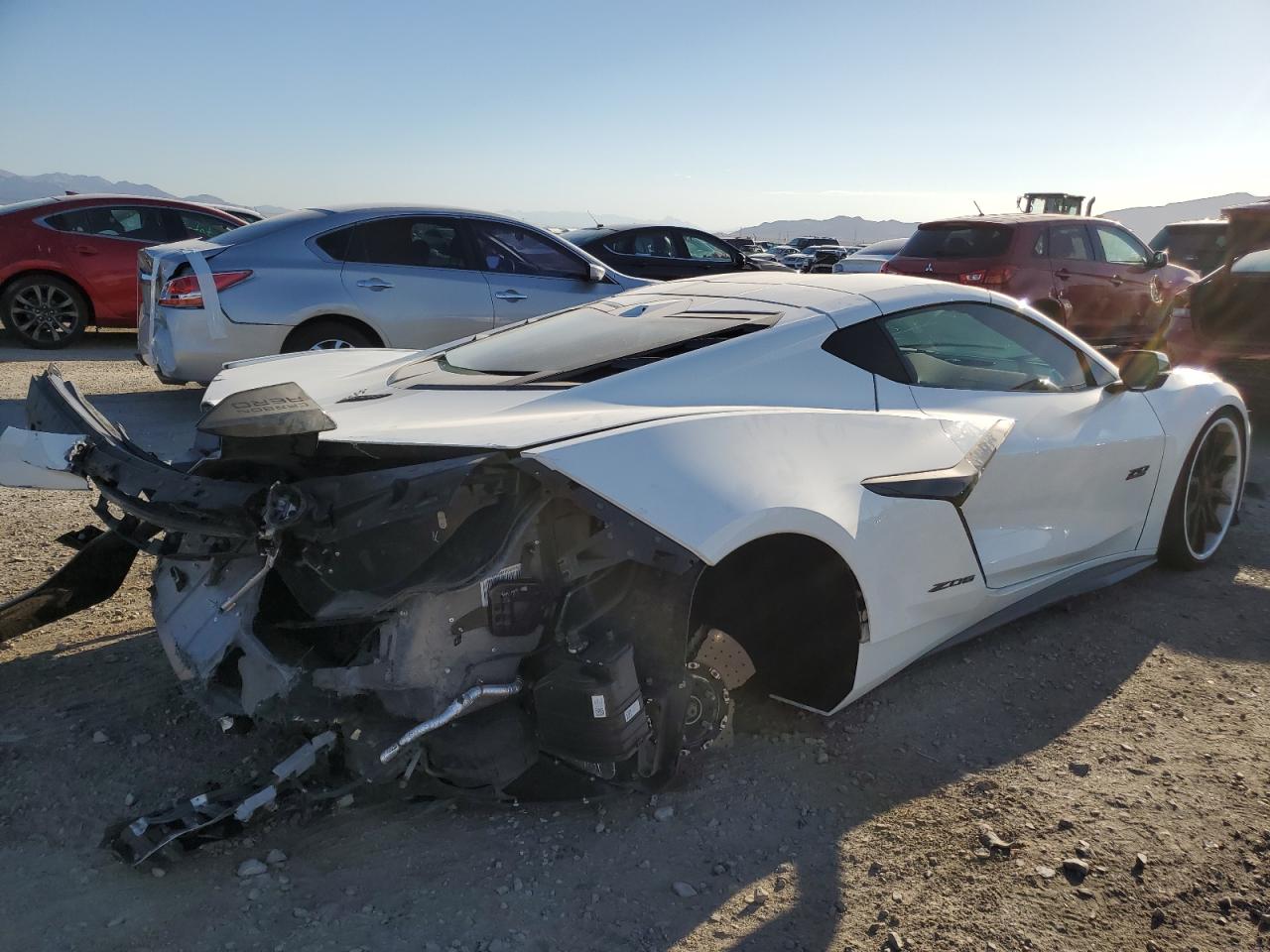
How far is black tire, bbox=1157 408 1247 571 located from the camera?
4.36 metres

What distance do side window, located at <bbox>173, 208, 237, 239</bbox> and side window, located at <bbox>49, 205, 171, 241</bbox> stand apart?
0.22m

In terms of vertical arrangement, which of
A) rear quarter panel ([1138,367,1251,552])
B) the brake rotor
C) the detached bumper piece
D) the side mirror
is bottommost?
the detached bumper piece

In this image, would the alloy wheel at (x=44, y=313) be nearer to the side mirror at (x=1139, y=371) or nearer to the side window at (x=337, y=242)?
the side window at (x=337, y=242)

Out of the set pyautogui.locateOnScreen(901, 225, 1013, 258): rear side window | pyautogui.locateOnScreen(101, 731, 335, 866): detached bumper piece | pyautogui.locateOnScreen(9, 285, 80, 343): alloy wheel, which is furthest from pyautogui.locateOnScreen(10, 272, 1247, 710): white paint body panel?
pyautogui.locateOnScreen(9, 285, 80, 343): alloy wheel

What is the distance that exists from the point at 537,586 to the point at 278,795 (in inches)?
32.5

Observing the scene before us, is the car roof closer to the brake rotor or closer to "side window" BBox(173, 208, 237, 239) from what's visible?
"side window" BBox(173, 208, 237, 239)

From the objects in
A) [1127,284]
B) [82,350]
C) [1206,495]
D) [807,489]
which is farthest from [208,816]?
[1127,284]

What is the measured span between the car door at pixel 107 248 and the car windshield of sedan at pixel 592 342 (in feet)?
25.3

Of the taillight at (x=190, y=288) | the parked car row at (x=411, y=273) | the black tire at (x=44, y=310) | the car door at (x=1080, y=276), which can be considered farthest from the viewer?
the black tire at (x=44, y=310)

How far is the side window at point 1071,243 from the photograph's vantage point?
364 inches

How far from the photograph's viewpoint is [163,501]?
2.33 metres

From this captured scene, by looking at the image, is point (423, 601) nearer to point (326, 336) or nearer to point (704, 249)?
point (326, 336)

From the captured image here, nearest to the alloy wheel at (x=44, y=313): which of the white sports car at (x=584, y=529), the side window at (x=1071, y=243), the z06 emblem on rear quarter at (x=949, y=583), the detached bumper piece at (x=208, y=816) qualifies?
the white sports car at (x=584, y=529)

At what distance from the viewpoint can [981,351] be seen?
3.71 m
